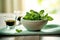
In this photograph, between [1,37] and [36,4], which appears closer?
[1,37]

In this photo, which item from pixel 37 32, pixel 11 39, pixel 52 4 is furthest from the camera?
pixel 52 4

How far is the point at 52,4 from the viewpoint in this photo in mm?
1492

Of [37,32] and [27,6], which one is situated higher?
[27,6]

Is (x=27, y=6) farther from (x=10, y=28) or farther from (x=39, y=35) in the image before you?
(x=39, y=35)

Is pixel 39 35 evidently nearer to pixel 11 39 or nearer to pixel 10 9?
pixel 11 39

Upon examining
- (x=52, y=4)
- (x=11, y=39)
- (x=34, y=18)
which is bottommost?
(x=11, y=39)

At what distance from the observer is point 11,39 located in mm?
950

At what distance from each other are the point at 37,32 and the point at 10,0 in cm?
61

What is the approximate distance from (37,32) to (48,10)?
1.65ft

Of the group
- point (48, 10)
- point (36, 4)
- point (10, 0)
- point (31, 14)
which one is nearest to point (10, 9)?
point (10, 0)

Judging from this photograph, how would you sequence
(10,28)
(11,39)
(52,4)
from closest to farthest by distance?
1. (11,39)
2. (10,28)
3. (52,4)

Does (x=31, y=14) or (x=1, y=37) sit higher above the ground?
(x=31, y=14)

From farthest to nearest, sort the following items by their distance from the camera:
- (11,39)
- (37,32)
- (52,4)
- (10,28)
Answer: (52,4), (10,28), (37,32), (11,39)

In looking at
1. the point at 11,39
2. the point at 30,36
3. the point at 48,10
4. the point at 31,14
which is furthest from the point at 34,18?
the point at 48,10
